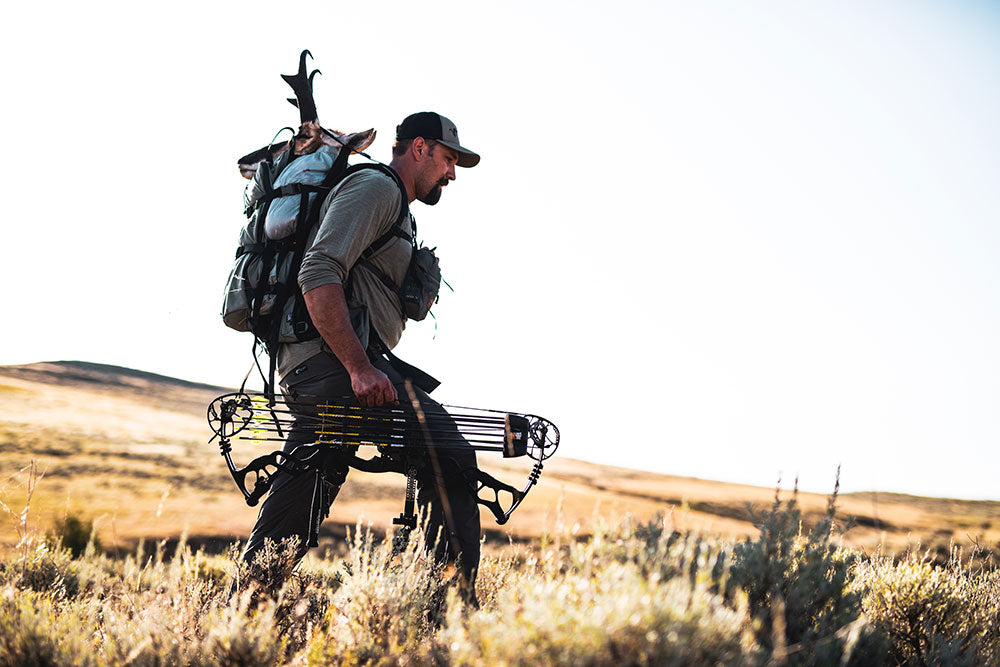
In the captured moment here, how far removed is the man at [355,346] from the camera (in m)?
3.41

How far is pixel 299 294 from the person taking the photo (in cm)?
372

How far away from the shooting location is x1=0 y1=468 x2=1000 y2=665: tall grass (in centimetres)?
201

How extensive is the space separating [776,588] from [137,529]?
8881 mm

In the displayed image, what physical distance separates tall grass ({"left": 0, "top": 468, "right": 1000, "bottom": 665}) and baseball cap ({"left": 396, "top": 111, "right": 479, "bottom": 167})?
2.24 metres

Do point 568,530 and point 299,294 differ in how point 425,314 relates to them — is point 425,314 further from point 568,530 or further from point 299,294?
point 568,530

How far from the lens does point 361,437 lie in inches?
140

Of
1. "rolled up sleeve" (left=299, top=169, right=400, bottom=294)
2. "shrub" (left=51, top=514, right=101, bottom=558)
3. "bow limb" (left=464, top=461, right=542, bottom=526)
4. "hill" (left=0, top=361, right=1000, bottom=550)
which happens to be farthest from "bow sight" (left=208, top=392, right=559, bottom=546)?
"shrub" (left=51, top=514, right=101, bottom=558)

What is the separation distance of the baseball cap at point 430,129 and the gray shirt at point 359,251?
0.55m

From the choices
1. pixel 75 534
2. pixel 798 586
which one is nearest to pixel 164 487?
pixel 75 534

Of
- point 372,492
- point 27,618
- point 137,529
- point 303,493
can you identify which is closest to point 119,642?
point 27,618

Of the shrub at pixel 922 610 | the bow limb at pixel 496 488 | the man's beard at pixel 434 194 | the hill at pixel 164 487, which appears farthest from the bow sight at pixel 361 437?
the hill at pixel 164 487

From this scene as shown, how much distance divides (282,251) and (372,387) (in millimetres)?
963

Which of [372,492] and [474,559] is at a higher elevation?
[474,559]

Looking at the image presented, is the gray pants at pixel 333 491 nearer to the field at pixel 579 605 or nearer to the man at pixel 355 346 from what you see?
the man at pixel 355 346
